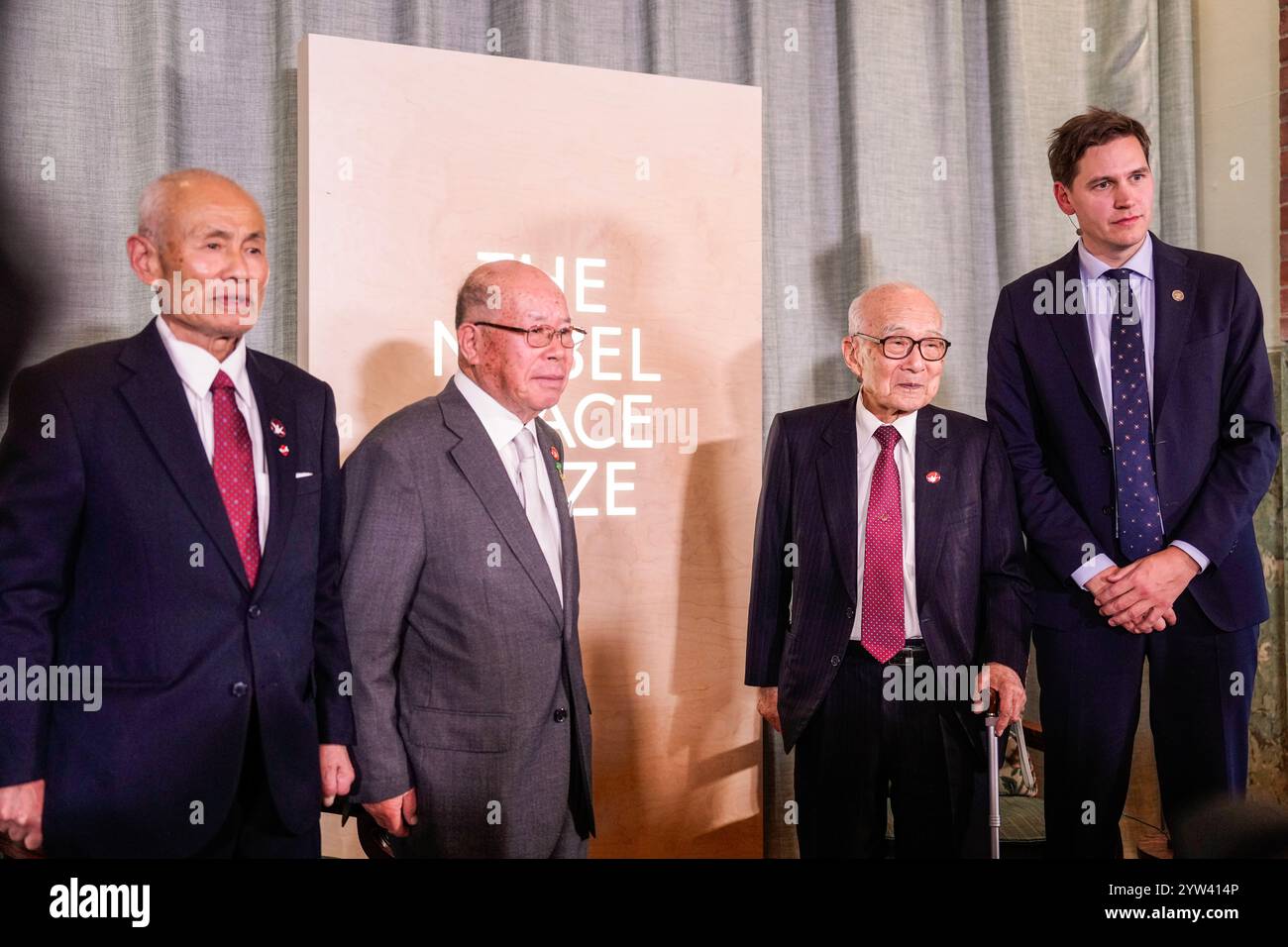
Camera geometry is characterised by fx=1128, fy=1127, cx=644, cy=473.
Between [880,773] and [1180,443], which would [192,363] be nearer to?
[880,773]

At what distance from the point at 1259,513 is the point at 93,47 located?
3617 millimetres

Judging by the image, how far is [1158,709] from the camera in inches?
106

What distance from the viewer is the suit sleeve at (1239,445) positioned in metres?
2.64

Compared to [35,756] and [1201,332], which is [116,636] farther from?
[1201,332]

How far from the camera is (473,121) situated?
2.76 meters

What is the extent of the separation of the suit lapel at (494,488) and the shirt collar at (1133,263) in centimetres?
152

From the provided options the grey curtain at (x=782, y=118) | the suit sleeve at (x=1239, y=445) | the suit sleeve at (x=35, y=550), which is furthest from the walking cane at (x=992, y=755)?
the suit sleeve at (x=35, y=550)

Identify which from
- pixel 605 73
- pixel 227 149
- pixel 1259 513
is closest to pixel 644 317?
pixel 605 73

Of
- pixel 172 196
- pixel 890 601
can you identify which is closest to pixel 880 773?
pixel 890 601

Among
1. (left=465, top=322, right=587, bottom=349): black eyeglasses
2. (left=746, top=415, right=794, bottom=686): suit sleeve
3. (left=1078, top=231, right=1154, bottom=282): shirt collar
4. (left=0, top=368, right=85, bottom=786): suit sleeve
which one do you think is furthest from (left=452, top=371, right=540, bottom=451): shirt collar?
(left=1078, top=231, right=1154, bottom=282): shirt collar

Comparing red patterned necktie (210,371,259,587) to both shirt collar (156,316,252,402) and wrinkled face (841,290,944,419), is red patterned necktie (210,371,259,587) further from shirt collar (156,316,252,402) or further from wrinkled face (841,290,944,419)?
wrinkled face (841,290,944,419)

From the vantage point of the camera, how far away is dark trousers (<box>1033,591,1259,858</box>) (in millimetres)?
2646

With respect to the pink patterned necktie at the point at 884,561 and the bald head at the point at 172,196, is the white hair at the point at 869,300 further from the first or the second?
the bald head at the point at 172,196

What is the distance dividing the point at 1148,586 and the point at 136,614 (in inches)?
86.4
